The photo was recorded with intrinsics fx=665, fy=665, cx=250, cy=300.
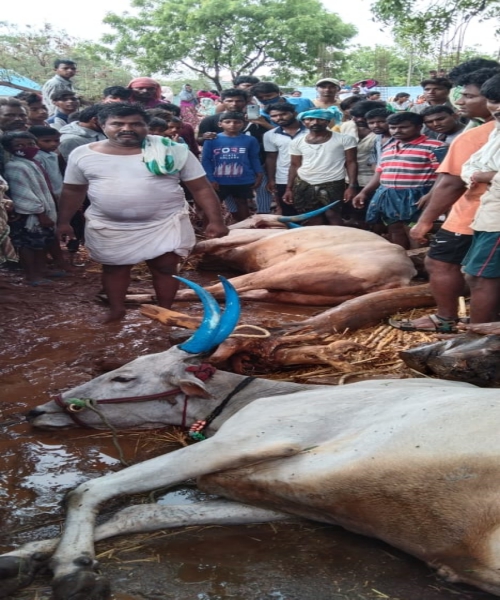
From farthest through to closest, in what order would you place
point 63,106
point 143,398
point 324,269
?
1. point 63,106
2. point 324,269
3. point 143,398

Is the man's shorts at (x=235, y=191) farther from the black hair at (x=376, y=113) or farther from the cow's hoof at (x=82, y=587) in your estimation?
the cow's hoof at (x=82, y=587)

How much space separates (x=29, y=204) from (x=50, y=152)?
3.35ft

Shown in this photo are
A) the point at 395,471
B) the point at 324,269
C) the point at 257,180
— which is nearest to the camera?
the point at 395,471

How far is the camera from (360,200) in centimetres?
723

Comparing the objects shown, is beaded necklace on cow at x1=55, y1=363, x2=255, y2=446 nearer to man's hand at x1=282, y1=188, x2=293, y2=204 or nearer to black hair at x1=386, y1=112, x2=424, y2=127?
black hair at x1=386, y1=112, x2=424, y2=127

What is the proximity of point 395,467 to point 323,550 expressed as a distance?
0.41m

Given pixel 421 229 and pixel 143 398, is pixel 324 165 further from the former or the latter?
pixel 143 398

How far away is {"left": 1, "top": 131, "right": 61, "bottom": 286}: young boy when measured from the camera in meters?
6.14

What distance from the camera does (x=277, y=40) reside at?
26203mm

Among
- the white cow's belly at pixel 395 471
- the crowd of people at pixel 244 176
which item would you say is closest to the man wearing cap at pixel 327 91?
the crowd of people at pixel 244 176

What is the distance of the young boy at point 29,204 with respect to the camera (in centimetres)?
614

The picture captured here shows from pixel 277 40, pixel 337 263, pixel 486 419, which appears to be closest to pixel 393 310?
pixel 337 263

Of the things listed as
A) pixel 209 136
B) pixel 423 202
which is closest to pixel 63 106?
pixel 209 136

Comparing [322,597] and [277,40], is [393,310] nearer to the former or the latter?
[322,597]
